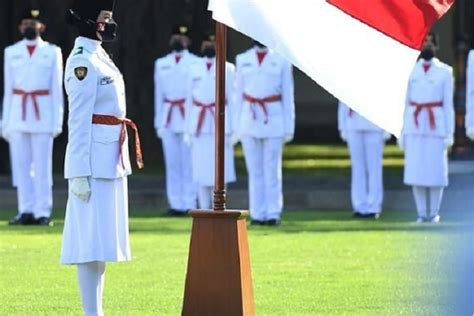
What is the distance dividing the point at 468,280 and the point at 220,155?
6.95ft

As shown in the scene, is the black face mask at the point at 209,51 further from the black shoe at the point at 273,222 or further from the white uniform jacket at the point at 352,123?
the black shoe at the point at 273,222

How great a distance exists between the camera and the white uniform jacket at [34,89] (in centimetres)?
1822

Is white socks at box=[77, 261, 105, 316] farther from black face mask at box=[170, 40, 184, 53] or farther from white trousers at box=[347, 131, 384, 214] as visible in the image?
black face mask at box=[170, 40, 184, 53]

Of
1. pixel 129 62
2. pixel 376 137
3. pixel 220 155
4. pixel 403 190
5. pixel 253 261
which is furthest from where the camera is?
pixel 129 62

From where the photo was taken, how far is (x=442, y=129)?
64.1 feet

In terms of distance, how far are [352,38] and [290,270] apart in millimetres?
5495

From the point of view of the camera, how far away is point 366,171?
2080cm

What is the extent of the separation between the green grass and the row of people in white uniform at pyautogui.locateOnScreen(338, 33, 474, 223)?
21.1 ft

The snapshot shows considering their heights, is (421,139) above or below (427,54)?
below

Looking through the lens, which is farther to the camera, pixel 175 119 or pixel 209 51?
pixel 175 119

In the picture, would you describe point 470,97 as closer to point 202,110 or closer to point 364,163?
point 364,163

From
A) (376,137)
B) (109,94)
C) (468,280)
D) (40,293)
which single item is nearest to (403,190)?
(376,137)

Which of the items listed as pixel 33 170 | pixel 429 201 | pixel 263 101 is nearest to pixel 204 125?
pixel 263 101

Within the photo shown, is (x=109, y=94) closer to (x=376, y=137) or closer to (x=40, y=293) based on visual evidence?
(x=40, y=293)
